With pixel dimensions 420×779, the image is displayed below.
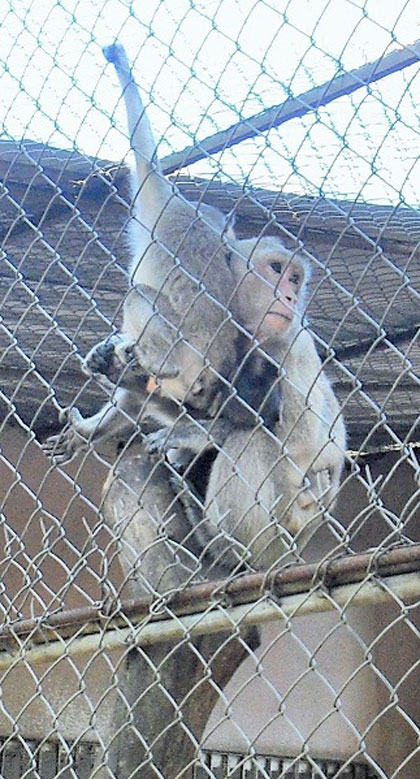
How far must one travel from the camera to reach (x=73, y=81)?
10.2 ft

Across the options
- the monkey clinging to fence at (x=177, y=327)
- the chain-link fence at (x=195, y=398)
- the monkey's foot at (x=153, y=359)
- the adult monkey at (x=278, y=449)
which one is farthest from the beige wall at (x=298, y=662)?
the monkey's foot at (x=153, y=359)

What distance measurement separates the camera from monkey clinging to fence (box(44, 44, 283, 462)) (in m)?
3.53

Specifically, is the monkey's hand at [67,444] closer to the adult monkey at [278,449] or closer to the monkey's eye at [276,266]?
the adult monkey at [278,449]

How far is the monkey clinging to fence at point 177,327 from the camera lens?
3.53 metres

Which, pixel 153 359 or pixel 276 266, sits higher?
pixel 276 266

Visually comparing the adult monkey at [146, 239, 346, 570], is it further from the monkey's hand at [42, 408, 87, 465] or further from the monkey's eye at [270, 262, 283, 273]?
the monkey's hand at [42, 408, 87, 465]

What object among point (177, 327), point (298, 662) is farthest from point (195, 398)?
point (298, 662)

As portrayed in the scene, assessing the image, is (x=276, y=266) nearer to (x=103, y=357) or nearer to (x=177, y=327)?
(x=177, y=327)

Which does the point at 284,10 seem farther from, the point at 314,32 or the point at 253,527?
the point at 253,527

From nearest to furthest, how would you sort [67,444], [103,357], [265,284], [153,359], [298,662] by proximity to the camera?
1. [103,357]
2. [153,359]
3. [67,444]
4. [265,284]
5. [298,662]

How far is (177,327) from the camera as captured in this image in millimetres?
3611

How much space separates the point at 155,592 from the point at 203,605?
0.56 ft

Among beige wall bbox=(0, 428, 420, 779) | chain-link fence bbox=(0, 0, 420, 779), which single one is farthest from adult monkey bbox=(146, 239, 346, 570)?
beige wall bbox=(0, 428, 420, 779)

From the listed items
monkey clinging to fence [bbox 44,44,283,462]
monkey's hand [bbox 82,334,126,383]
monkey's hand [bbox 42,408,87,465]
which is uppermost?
monkey clinging to fence [bbox 44,44,283,462]
